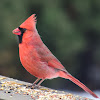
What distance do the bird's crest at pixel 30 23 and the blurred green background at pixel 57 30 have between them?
2107 millimetres

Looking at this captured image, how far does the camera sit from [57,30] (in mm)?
5008

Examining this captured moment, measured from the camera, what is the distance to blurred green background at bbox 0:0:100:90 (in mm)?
4891

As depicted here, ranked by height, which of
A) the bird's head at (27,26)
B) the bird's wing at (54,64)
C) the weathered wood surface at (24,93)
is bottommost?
the weathered wood surface at (24,93)

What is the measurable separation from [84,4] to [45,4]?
0.68 m

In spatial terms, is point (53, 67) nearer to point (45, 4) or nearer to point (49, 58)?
point (49, 58)

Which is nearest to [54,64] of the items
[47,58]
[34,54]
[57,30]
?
[47,58]

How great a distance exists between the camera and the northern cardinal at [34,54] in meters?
2.71

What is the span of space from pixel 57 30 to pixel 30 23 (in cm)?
236

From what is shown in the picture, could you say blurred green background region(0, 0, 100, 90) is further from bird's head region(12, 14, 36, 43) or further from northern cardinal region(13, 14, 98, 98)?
bird's head region(12, 14, 36, 43)

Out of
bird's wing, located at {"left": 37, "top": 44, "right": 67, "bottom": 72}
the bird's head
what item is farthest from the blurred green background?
the bird's head

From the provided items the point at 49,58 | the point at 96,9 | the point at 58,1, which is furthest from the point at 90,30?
the point at 49,58

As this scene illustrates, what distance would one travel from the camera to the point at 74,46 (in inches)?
203

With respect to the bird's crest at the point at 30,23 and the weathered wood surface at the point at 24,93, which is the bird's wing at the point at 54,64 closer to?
the weathered wood surface at the point at 24,93

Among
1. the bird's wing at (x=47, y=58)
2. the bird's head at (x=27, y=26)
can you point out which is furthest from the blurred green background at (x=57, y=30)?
the bird's head at (x=27, y=26)
